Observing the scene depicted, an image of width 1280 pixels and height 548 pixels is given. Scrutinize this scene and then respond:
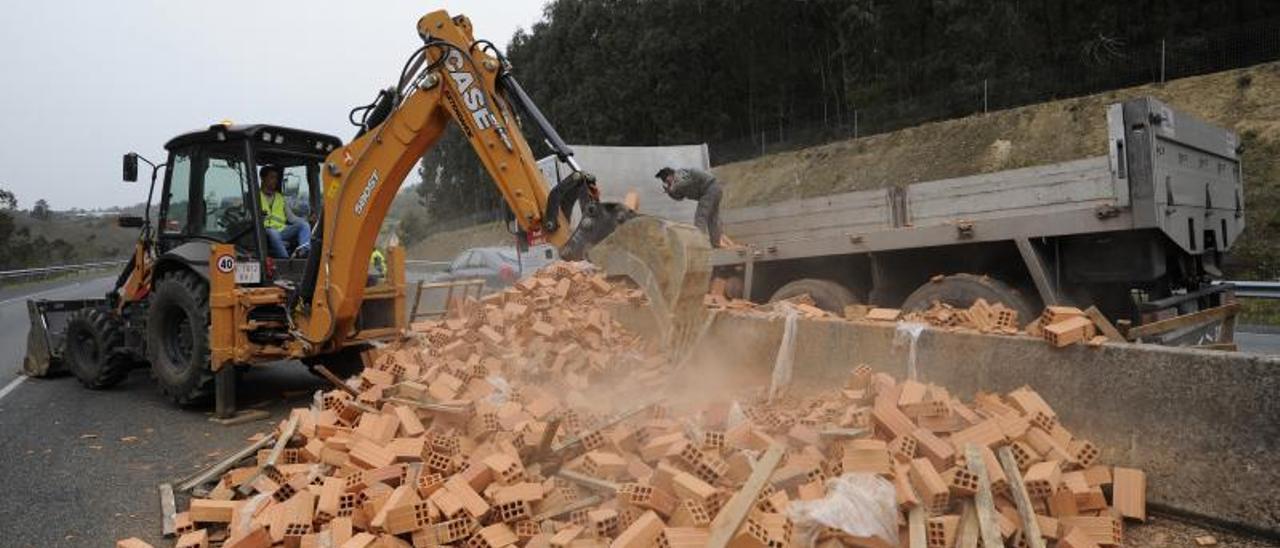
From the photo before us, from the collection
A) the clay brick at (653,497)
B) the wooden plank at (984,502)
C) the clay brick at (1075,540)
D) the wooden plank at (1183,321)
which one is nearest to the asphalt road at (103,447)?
the clay brick at (653,497)

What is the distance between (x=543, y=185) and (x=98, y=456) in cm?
390

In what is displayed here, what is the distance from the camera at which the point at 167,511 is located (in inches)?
180

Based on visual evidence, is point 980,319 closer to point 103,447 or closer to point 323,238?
point 323,238

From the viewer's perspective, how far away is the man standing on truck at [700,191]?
366 inches

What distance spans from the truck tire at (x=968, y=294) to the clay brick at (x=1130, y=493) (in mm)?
2446

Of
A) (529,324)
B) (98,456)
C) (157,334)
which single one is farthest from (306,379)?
(529,324)

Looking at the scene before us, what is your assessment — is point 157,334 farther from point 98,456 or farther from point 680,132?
point 680,132

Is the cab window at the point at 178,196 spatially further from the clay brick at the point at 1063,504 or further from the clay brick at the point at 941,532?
the clay brick at the point at 1063,504

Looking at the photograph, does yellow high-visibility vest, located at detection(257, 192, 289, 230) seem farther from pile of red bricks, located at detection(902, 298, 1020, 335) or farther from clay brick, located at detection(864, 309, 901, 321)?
pile of red bricks, located at detection(902, 298, 1020, 335)

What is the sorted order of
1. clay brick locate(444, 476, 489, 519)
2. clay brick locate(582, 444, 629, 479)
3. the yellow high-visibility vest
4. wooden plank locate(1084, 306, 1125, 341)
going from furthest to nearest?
the yellow high-visibility vest
wooden plank locate(1084, 306, 1125, 341)
clay brick locate(582, 444, 629, 479)
clay brick locate(444, 476, 489, 519)

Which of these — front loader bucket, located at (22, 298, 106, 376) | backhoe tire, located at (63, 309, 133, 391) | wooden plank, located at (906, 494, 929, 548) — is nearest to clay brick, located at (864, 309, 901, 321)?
wooden plank, located at (906, 494, 929, 548)

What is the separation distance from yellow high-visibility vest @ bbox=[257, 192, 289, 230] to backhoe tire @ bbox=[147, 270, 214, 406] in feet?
2.61

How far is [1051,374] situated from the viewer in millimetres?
4254

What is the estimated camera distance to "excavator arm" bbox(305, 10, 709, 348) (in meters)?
5.22
